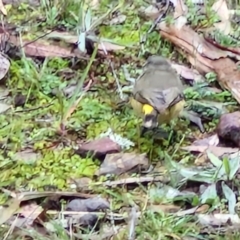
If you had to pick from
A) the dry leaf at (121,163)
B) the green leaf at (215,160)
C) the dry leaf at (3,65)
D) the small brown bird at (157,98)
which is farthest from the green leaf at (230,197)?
the dry leaf at (3,65)

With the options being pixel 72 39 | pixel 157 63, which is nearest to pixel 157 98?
pixel 157 63

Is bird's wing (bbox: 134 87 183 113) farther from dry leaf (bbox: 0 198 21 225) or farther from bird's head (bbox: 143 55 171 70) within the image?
dry leaf (bbox: 0 198 21 225)

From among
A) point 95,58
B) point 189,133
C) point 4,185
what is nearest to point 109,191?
point 4,185

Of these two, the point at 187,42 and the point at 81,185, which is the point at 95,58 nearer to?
the point at 187,42

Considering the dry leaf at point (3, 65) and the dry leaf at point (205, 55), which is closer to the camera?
the dry leaf at point (3, 65)

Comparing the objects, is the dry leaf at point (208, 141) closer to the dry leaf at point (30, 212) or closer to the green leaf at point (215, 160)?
the green leaf at point (215, 160)

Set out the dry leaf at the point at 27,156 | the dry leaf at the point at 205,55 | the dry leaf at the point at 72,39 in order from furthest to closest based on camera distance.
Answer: the dry leaf at the point at 72,39, the dry leaf at the point at 205,55, the dry leaf at the point at 27,156

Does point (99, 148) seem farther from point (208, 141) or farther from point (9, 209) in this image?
point (9, 209)
